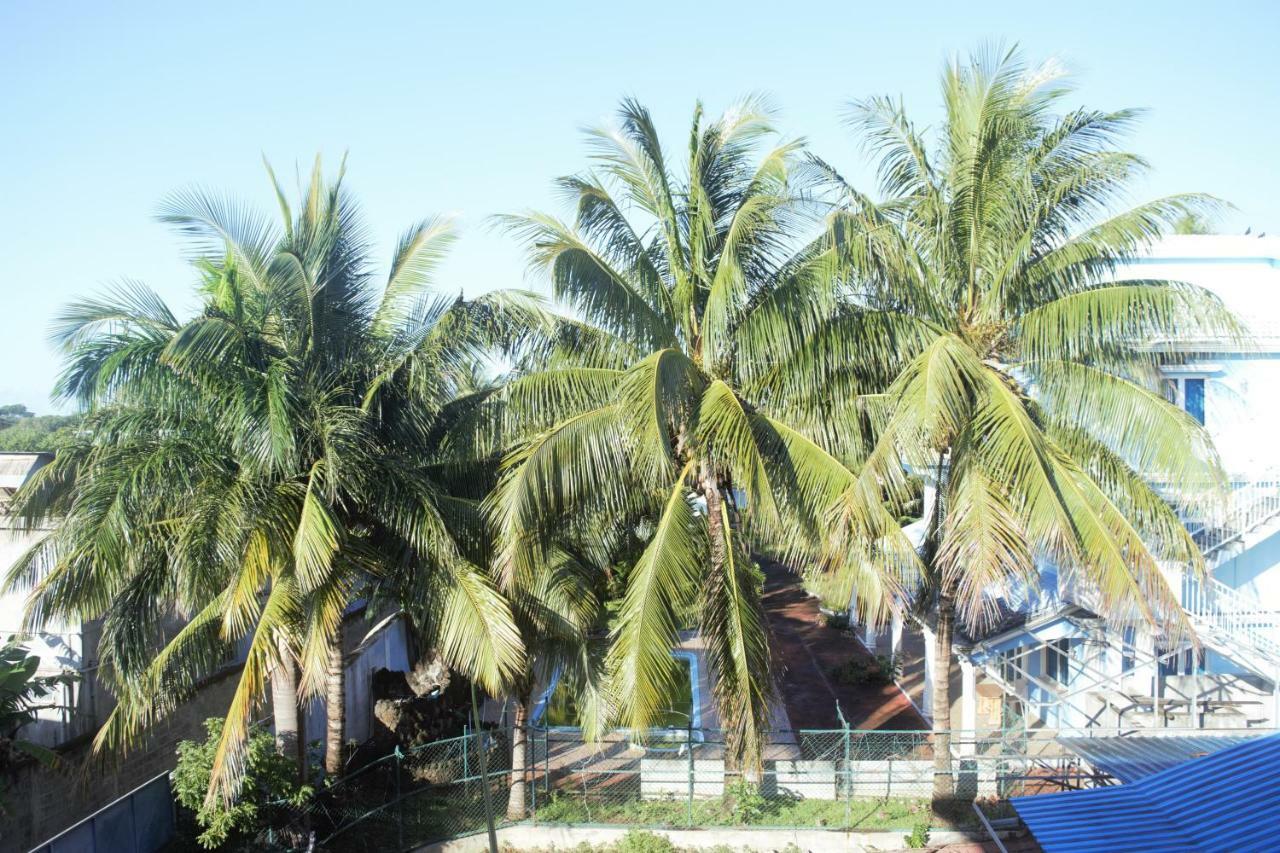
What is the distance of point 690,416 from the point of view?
9.99 metres

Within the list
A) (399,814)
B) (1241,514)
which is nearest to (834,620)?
(1241,514)

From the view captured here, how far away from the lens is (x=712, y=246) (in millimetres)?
10711

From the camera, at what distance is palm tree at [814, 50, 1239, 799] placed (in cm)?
930

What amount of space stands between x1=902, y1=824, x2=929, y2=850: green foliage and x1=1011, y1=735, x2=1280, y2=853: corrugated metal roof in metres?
3.69

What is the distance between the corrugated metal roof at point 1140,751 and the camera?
7.99 m

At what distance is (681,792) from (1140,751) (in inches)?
214

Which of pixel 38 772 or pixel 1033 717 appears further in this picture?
pixel 1033 717

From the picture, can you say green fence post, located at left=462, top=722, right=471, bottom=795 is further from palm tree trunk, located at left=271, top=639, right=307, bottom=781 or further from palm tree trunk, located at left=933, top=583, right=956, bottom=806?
palm tree trunk, located at left=933, top=583, right=956, bottom=806

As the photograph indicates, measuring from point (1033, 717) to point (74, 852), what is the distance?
13.6 meters

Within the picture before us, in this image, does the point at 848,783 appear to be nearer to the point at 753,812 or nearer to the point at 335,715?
the point at 753,812

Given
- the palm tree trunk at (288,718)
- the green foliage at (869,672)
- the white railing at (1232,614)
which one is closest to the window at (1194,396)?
the white railing at (1232,614)

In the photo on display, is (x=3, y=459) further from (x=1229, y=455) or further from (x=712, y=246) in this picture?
(x=1229, y=455)

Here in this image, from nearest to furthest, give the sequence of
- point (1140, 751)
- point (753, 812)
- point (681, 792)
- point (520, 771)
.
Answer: point (1140, 751), point (753, 812), point (520, 771), point (681, 792)

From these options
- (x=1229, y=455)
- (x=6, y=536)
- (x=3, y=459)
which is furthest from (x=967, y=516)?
(x=3, y=459)
